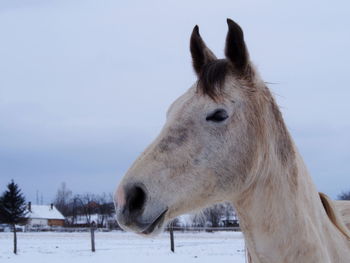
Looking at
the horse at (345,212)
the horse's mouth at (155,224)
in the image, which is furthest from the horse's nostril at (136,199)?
the horse at (345,212)

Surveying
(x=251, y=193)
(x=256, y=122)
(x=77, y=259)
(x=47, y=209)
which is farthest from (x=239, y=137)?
(x=47, y=209)

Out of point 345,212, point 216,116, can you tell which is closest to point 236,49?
point 216,116

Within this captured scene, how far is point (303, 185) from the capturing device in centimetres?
244

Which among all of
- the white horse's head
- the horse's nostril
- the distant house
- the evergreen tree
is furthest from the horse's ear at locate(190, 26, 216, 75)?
the distant house

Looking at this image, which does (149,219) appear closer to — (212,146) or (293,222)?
(212,146)

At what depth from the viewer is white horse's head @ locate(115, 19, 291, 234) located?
6.66 feet

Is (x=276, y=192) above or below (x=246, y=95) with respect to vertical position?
below

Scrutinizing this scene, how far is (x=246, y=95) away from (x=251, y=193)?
543 millimetres

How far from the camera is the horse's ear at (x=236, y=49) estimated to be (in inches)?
93.1

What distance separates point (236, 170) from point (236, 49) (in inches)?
27.4

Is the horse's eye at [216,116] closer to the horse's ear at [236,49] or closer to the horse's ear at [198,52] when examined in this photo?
the horse's ear at [236,49]

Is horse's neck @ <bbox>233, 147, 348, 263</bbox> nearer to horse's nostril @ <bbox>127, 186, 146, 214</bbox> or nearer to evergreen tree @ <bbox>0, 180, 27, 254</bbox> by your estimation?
horse's nostril @ <bbox>127, 186, 146, 214</bbox>

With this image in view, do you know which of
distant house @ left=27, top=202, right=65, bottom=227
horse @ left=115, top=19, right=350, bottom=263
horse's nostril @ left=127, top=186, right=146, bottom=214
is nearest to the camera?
horse's nostril @ left=127, top=186, right=146, bottom=214

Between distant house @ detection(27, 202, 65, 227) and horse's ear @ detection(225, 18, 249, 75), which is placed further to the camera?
distant house @ detection(27, 202, 65, 227)
